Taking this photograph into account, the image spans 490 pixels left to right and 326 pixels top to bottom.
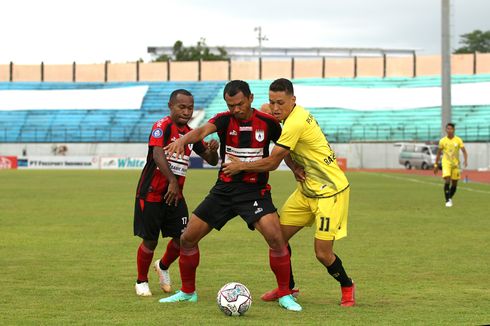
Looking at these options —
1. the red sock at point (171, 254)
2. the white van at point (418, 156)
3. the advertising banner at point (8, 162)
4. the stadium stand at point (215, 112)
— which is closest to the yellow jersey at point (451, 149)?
the red sock at point (171, 254)

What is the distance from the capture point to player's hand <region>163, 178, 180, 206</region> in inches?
386

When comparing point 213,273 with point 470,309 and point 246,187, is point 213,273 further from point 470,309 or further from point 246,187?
point 470,309

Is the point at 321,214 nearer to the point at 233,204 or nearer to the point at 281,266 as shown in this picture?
the point at 281,266

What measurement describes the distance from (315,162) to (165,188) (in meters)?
1.66

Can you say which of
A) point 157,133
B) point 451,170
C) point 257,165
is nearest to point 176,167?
Result: point 157,133

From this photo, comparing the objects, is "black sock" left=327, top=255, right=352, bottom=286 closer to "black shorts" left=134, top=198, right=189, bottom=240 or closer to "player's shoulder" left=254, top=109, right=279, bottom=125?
"player's shoulder" left=254, top=109, right=279, bottom=125

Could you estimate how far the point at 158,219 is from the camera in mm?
10188

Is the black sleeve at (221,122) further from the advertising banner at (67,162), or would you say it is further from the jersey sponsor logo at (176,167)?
the advertising banner at (67,162)

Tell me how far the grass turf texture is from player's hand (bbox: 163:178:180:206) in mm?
1010

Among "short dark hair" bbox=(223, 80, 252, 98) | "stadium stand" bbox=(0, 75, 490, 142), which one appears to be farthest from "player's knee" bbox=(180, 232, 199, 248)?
"stadium stand" bbox=(0, 75, 490, 142)

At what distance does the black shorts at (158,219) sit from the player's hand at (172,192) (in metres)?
0.28

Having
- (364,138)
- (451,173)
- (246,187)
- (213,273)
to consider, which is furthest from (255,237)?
(364,138)

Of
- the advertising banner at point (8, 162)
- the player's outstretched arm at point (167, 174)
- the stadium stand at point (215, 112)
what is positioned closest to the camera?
the player's outstretched arm at point (167, 174)

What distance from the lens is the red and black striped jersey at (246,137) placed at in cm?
934
